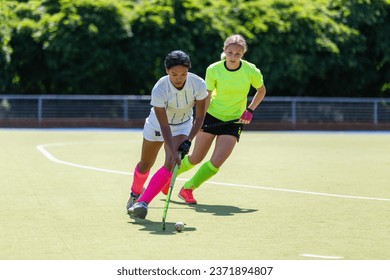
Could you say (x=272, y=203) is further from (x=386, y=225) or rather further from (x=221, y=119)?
(x=386, y=225)

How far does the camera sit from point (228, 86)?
42.4 feet

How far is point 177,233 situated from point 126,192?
381cm

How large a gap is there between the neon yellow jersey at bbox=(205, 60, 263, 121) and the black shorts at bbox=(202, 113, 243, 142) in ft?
0.18

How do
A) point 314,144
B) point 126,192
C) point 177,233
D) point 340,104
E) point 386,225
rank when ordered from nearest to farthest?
point 177,233 < point 386,225 < point 126,192 < point 314,144 < point 340,104

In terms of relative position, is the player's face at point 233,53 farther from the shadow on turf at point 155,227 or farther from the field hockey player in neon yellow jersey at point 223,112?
the shadow on turf at point 155,227

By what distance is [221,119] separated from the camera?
13.0m

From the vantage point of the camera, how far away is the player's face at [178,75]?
1054 cm

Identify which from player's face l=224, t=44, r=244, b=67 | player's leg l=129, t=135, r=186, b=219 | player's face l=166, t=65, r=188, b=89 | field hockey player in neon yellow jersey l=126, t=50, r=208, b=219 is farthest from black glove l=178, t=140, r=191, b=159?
player's face l=224, t=44, r=244, b=67

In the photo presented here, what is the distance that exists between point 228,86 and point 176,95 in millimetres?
2112

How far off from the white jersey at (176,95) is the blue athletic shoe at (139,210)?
3.03 ft

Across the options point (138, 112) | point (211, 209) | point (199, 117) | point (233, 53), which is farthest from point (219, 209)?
point (138, 112)

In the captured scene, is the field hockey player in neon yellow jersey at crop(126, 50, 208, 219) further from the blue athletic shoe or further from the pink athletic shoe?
the pink athletic shoe

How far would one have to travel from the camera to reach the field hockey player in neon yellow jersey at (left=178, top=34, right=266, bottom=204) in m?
12.8
